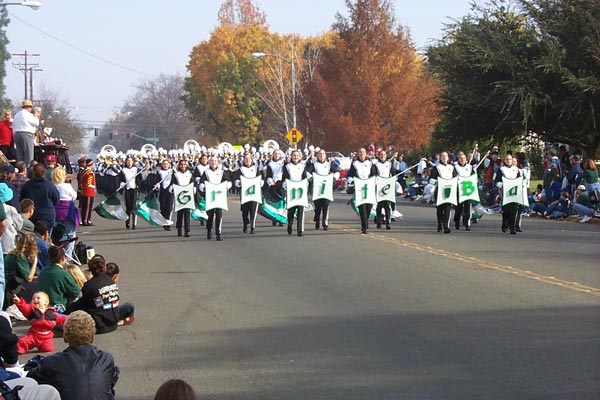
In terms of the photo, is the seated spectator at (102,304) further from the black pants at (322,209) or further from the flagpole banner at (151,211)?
the flagpole banner at (151,211)

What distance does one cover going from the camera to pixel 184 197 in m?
22.0

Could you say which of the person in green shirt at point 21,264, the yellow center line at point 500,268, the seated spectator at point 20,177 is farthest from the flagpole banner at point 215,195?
the person in green shirt at point 21,264

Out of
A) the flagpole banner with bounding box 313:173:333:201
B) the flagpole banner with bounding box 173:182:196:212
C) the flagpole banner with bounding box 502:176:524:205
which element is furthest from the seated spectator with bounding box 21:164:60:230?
the flagpole banner with bounding box 502:176:524:205

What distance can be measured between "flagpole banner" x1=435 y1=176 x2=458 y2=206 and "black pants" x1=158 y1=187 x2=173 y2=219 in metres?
6.66

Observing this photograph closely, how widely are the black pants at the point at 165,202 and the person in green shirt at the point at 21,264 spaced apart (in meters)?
11.7

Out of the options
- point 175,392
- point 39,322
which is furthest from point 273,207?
point 175,392

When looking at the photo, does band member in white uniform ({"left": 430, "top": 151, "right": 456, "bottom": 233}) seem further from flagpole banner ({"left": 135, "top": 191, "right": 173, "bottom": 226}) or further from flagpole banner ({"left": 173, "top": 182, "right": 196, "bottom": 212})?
flagpole banner ({"left": 135, "top": 191, "right": 173, "bottom": 226})

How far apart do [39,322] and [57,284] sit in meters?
1.41

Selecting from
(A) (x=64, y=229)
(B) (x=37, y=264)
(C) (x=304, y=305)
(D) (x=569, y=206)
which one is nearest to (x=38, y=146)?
(A) (x=64, y=229)

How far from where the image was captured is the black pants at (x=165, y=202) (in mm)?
23969

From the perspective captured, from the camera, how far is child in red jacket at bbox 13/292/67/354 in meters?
9.83

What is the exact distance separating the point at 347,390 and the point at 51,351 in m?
3.53

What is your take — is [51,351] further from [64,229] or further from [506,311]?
[64,229]

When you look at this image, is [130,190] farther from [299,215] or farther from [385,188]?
[385,188]
